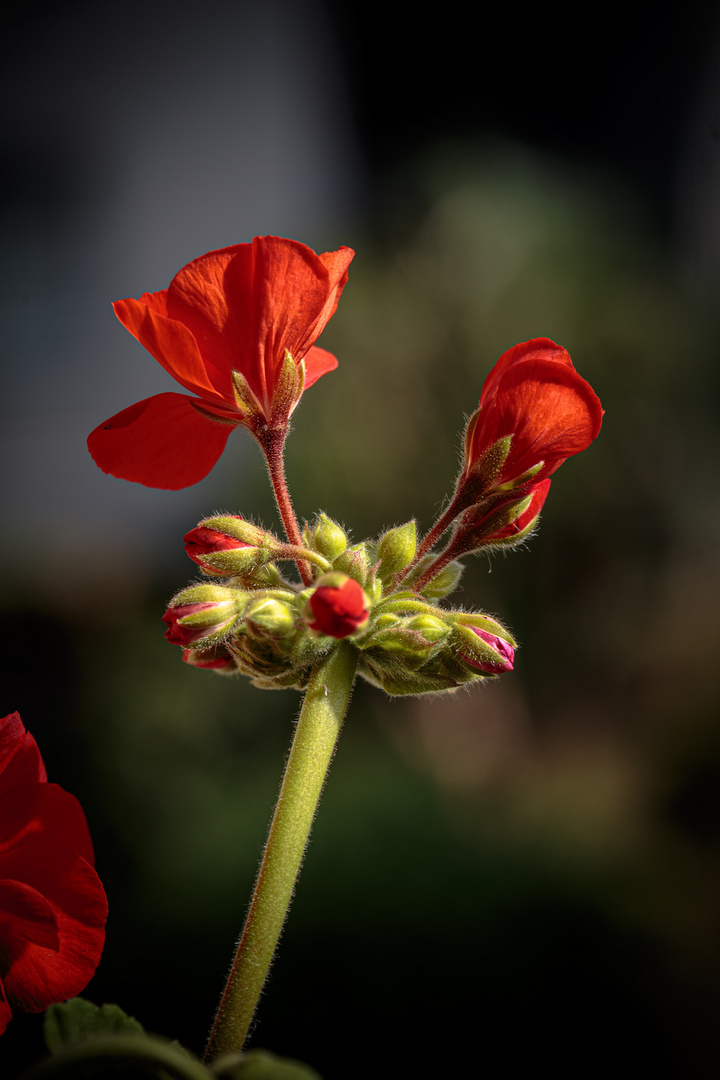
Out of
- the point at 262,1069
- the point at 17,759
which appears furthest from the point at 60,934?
the point at 262,1069

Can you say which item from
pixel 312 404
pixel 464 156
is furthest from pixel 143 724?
pixel 464 156

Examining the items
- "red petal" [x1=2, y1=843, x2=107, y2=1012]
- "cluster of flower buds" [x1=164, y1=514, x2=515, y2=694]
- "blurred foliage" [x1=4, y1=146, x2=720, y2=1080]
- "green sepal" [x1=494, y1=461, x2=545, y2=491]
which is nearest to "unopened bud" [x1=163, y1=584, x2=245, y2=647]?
"cluster of flower buds" [x1=164, y1=514, x2=515, y2=694]

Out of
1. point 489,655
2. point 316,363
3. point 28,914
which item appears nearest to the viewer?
point 28,914

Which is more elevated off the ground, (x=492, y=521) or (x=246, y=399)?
(x=246, y=399)

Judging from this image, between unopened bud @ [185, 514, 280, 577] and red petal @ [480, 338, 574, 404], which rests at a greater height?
red petal @ [480, 338, 574, 404]

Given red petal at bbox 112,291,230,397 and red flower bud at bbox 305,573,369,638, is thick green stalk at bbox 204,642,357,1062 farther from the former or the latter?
red petal at bbox 112,291,230,397

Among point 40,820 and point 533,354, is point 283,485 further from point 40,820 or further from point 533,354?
point 40,820

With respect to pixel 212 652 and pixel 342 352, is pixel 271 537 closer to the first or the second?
pixel 212 652
